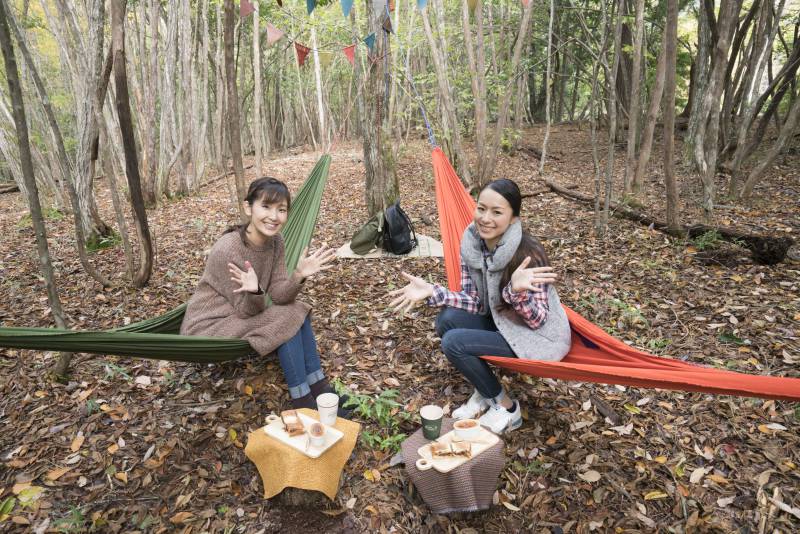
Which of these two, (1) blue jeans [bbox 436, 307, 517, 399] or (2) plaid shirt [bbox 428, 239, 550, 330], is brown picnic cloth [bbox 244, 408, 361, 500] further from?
(2) plaid shirt [bbox 428, 239, 550, 330]

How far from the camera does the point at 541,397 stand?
5.82 feet

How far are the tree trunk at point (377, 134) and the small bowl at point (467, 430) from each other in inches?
94.6

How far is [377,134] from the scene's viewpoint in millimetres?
3254

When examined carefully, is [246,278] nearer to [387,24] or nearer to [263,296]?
[263,296]

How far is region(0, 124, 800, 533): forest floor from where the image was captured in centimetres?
130

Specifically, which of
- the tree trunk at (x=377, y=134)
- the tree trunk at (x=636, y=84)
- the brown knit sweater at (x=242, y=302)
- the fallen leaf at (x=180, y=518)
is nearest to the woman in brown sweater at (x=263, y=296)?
the brown knit sweater at (x=242, y=302)

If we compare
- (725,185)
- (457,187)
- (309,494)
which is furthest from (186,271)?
(725,185)

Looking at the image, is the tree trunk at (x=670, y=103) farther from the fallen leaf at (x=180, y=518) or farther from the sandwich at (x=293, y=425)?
the fallen leaf at (x=180, y=518)

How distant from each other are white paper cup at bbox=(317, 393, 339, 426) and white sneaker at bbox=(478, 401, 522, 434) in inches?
22.3

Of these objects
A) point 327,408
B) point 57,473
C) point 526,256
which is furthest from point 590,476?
point 57,473

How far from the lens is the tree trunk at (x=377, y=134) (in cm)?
300

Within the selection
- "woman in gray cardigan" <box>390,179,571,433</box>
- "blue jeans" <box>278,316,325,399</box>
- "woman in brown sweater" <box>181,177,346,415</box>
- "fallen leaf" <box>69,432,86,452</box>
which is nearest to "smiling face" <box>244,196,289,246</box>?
"woman in brown sweater" <box>181,177,346,415</box>

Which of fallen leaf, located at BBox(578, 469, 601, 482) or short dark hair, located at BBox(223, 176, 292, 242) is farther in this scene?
short dark hair, located at BBox(223, 176, 292, 242)

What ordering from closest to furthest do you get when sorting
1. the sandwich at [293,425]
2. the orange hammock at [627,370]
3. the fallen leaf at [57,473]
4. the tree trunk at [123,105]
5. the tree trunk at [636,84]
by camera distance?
the orange hammock at [627,370]
the sandwich at [293,425]
the fallen leaf at [57,473]
the tree trunk at [123,105]
the tree trunk at [636,84]
